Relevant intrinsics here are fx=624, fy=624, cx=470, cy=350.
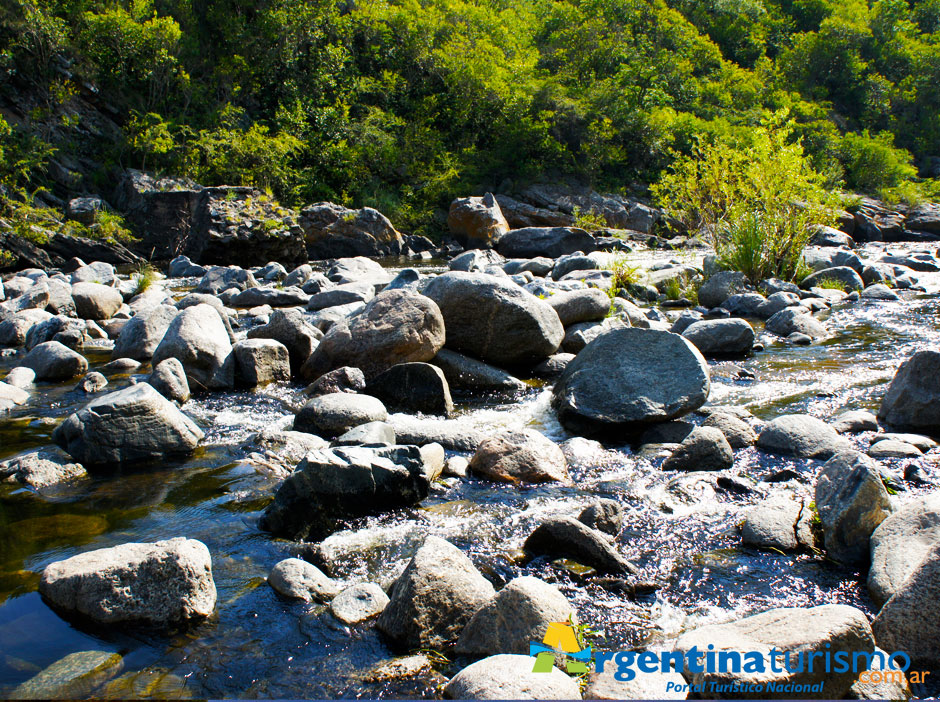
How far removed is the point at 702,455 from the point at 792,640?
2.24 metres

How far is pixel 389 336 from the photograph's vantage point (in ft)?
21.6

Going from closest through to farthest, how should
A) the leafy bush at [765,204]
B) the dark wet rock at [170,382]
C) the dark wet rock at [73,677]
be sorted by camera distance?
1. the dark wet rock at [73,677]
2. the dark wet rock at [170,382]
3. the leafy bush at [765,204]

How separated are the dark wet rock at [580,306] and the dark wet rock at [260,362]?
3400mm

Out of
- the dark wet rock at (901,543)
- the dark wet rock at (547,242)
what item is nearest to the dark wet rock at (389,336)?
the dark wet rock at (901,543)

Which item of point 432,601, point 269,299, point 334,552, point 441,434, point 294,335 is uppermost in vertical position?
point 432,601

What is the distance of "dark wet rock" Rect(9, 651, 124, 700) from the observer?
238 cm

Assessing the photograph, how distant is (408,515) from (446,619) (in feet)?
3.99

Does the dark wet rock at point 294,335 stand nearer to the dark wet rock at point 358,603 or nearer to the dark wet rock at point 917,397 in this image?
the dark wet rock at point 358,603

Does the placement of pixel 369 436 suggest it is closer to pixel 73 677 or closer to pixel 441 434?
pixel 441 434

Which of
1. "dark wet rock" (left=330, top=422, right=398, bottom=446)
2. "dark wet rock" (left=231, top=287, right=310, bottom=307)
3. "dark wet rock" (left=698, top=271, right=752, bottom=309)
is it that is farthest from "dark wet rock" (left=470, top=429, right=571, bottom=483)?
"dark wet rock" (left=231, top=287, right=310, bottom=307)

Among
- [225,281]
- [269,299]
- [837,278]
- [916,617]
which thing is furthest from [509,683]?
[225,281]

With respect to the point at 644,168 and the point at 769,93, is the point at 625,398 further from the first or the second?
the point at 769,93

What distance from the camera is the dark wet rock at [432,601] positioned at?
2.69 metres

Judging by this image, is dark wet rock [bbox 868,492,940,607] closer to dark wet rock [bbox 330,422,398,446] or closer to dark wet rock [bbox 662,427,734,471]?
dark wet rock [bbox 662,427,734,471]
